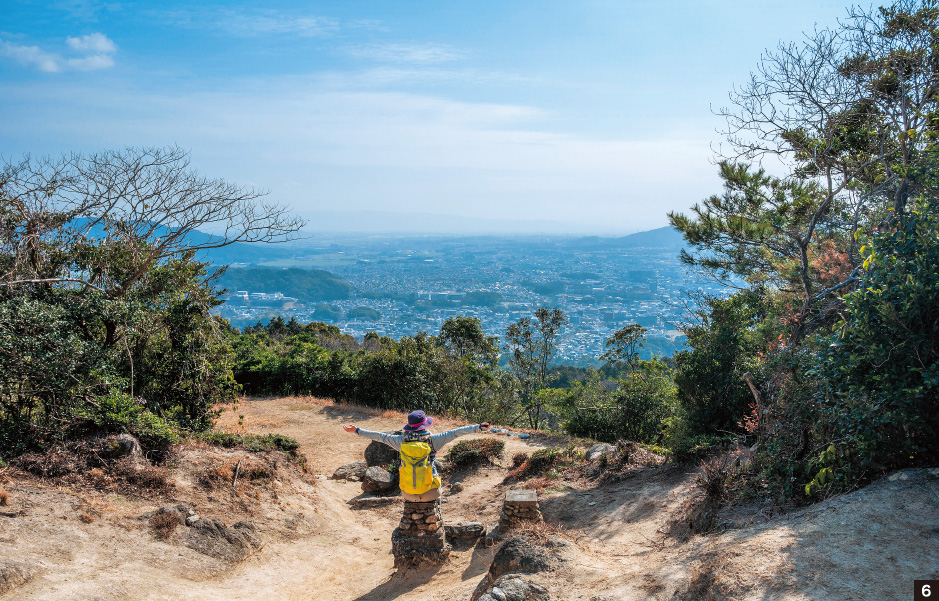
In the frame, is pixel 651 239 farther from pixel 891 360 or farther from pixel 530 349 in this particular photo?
pixel 891 360

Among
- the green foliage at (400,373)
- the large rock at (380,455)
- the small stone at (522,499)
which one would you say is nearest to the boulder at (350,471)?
the large rock at (380,455)

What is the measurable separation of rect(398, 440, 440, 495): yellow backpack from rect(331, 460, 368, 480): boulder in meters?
4.84

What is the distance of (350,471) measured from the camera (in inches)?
432

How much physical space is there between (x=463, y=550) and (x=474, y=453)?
388 centimetres

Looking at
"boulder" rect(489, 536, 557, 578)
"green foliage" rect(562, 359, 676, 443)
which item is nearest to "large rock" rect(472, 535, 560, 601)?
"boulder" rect(489, 536, 557, 578)

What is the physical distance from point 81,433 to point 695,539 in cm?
829

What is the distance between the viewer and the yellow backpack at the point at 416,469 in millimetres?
6336

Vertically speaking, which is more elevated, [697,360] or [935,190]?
[935,190]

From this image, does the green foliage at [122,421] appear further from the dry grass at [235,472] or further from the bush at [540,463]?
the bush at [540,463]

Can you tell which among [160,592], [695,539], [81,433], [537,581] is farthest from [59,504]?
[695,539]

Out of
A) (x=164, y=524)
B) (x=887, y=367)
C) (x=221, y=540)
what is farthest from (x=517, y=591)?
(x=164, y=524)

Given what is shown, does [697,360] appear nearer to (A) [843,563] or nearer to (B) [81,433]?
(A) [843,563]

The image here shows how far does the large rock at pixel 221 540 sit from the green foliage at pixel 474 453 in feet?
15.3

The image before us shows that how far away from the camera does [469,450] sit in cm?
1092
